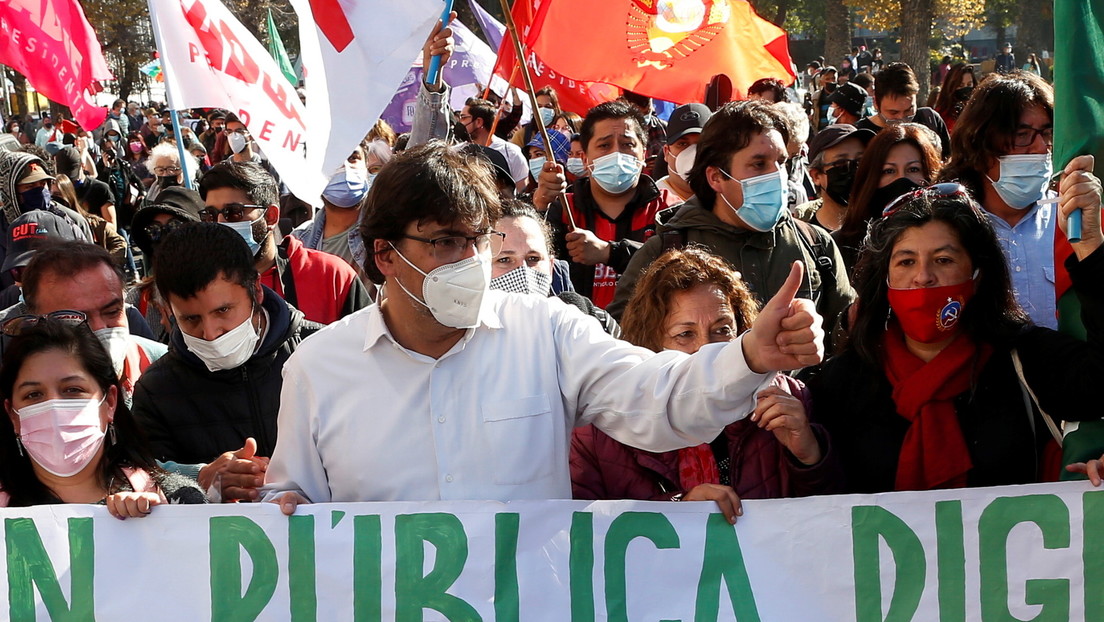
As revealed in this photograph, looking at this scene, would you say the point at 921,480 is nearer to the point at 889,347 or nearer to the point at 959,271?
the point at 889,347

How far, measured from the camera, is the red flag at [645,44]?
258 inches

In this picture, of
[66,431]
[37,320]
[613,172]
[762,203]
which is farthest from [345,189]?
[66,431]

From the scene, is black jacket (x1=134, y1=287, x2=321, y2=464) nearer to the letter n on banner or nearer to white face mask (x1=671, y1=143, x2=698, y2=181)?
the letter n on banner

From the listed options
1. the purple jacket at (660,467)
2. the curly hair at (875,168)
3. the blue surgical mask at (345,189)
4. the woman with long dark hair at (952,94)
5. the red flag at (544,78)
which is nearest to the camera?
the purple jacket at (660,467)

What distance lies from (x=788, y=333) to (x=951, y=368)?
97 cm

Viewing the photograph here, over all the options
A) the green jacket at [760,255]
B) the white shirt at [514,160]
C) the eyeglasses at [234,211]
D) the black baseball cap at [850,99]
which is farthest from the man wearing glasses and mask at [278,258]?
the black baseball cap at [850,99]

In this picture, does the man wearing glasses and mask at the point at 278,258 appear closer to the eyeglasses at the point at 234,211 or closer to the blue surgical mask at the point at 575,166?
the eyeglasses at the point at 234,211

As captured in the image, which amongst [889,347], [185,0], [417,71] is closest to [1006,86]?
[889,347]

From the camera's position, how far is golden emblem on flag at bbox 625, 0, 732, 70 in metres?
6.55

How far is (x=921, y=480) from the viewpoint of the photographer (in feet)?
10.1

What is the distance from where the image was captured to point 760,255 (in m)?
4.50

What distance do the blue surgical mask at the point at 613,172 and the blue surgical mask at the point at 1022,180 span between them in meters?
2.27

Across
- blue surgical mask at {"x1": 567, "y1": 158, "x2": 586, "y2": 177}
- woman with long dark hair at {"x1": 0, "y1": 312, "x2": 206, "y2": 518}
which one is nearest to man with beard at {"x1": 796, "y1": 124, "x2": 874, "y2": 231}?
blue surgical mask at {"x1": 567, "y1": 158, "x2": 586, "y2": 177}

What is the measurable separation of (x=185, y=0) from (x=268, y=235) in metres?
0.97
